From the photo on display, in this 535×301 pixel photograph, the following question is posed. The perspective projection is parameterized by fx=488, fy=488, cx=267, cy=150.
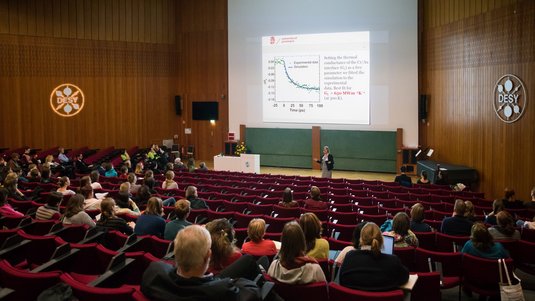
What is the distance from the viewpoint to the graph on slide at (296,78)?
723 inches

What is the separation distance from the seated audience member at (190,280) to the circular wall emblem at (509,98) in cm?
1123

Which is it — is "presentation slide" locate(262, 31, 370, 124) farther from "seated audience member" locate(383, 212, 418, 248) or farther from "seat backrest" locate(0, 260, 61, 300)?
"seat backrest" locate(0, 260, 61, 300)

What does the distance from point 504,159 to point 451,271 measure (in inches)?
336

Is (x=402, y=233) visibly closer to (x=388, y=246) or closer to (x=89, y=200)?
(x=388, y=246)

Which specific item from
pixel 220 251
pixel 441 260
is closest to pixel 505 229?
pixel 441 260

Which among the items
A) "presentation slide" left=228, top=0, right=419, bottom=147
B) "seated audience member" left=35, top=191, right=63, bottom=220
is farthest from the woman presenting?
"seated audience member" left=35, top=191, right=63, bottom=220

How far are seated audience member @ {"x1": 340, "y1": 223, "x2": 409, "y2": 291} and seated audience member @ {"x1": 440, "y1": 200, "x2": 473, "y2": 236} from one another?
3.12 m

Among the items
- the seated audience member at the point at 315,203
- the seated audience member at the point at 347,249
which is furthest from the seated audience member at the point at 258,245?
the seated audience member at the point at 315,203

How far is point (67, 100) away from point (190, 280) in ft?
57.8

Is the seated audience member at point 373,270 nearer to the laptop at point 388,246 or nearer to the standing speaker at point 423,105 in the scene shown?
the laptop at point 388,246

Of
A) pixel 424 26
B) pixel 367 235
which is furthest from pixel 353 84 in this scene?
pixel 367 235

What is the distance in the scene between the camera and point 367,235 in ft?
12.9

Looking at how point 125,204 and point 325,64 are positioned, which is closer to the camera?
point 125,204

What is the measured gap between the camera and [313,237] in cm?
465
